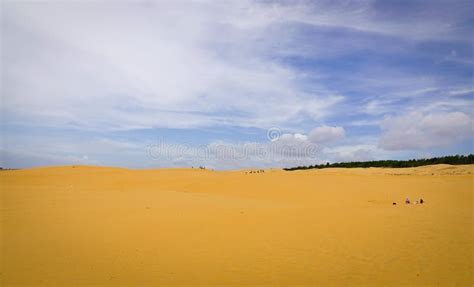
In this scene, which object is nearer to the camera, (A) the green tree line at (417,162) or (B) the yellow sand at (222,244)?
(B) the yellow sand at (222,244)

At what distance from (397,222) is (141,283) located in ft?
23.0

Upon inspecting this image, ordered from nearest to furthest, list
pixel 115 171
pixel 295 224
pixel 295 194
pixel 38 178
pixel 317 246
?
pixel 317 246
pixel 295 224
pixel 295 194
pixel 38 178
pixel 115 171

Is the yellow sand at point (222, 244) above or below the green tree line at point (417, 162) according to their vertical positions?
below

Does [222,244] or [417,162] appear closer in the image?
[222,244]

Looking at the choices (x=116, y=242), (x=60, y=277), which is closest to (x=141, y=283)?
(x=60, y=277)

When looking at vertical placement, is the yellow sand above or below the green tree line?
below

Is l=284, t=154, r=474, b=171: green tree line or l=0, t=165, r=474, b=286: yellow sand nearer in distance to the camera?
l=0, t=165, r=474, b=286: yellow sand

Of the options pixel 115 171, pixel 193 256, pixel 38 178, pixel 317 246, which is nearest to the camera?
pixel 193 256

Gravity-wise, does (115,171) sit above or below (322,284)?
above

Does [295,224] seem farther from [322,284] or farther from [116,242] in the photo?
[116,242]

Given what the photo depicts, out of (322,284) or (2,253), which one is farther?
(2,253)

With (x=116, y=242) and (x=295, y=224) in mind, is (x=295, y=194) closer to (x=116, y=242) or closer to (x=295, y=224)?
(x=295, y=224)

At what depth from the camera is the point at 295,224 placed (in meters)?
8.92

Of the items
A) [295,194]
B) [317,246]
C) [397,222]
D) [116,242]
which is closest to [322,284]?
[317,246]
